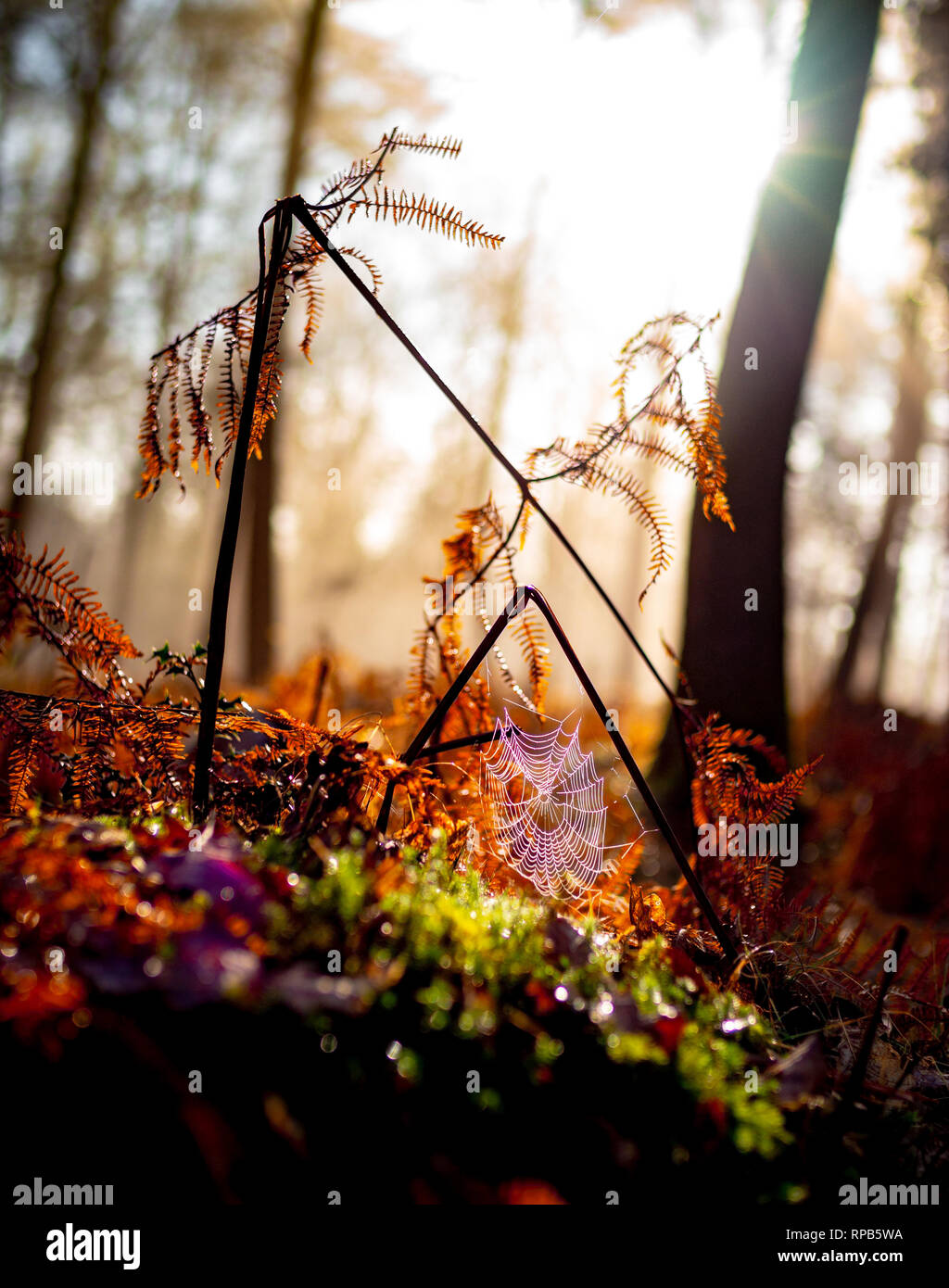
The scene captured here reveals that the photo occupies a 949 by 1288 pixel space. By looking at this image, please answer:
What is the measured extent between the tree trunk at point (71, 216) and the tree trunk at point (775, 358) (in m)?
8.30

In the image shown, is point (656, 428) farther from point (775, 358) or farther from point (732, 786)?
point (775, 358)

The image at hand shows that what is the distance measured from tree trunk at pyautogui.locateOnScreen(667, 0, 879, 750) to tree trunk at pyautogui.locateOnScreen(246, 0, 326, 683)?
6075 millimetres

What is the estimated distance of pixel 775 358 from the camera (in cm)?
404

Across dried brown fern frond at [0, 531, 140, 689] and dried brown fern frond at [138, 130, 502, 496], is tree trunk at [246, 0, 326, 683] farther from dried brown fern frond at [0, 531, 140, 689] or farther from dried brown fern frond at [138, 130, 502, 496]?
dried brown fern frond at [138, 130, 502, 496]

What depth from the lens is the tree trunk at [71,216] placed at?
9625 millimetres

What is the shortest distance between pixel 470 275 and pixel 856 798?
47.1 feet

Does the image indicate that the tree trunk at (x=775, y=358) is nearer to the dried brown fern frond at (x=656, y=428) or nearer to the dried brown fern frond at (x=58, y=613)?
the dried brown fern frond at (x=656, y=428)

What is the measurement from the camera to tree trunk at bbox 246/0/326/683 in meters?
9.20

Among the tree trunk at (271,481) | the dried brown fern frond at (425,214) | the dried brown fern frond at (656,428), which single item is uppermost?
the tree trunk at (271,481)

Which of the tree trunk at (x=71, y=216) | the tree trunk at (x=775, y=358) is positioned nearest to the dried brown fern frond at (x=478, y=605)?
the tree trunk at (x=775, y=358)

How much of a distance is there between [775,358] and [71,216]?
906 cm

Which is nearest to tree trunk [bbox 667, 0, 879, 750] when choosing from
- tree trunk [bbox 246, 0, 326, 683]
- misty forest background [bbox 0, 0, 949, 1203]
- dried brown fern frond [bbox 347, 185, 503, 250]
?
misty forest background [bbox 0, 0, 949, 1203]

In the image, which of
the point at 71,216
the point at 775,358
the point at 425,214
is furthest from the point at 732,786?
the point at 71,216

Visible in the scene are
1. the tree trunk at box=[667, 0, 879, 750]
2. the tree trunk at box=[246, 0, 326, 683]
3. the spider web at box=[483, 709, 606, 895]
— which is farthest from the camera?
the tree trunk at box=[246, 0, 326, 683]
